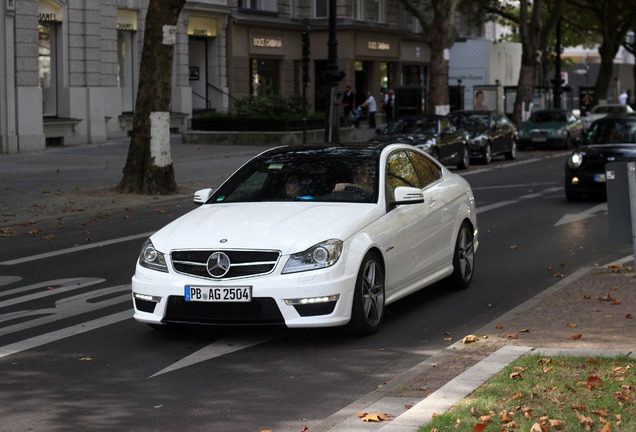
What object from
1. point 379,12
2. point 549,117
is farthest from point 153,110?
point 379,12

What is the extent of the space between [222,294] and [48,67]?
28.3 m

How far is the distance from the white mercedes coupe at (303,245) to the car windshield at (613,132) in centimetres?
1037

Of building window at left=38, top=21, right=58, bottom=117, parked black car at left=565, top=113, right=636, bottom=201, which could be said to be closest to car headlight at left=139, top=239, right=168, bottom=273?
parked black car at left=565, top=113, right=636, bottom=201

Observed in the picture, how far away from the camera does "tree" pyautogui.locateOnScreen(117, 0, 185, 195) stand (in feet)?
65.9

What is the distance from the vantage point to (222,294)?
26.0ft

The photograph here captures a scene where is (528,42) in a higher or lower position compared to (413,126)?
higher

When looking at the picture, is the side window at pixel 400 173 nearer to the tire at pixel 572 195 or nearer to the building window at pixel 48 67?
the tire at pixel 572 195

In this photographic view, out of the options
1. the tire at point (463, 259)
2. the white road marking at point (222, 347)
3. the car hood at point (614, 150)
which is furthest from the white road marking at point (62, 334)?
the car hood at point (614, 150)

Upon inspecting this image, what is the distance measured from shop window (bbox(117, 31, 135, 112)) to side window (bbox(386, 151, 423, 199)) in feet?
98.9

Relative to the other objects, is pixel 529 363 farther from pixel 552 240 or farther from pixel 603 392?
pixel 552 240

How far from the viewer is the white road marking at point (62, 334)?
324 inches

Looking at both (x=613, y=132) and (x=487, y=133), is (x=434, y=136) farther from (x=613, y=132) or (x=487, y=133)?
(x=613, y=132)

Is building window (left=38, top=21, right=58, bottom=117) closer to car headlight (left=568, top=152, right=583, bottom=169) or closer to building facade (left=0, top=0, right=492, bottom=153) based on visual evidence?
building facade (left=0, top=0, right=492, bottom=153)

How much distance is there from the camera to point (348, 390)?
22.9ft
